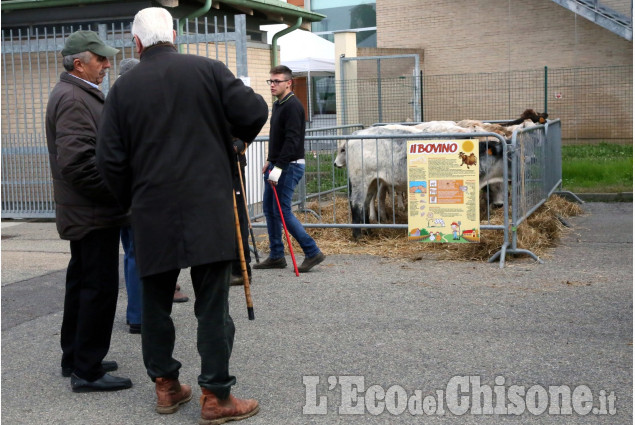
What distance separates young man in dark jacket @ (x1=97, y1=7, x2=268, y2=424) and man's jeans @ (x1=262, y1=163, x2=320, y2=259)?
12.5 feet

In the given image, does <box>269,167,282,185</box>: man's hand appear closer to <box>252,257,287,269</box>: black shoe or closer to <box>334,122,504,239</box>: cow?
<box>252,257,287,269</box>: black shoe

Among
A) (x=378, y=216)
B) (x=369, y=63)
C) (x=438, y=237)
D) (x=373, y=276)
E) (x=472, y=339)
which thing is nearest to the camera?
(x=472, y=339)

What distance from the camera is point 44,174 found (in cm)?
1258

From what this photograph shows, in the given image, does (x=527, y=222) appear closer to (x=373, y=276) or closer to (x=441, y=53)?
(x=373, y=276)

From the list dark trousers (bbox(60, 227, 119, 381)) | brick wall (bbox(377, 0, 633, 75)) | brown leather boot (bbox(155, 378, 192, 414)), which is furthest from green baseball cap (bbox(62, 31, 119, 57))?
brick wall (bbox(377, 0, 633, 75))

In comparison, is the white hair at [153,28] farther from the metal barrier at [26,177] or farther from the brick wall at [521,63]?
the brick wall at [521,63]

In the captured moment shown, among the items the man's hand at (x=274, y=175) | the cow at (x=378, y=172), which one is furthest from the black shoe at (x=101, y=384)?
the cow at (x=378, y=172)

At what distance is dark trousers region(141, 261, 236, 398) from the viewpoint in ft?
14.5

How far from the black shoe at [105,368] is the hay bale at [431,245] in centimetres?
419

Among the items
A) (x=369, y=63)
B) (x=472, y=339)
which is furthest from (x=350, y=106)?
(x=472, y=339)

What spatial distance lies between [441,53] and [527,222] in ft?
59.6

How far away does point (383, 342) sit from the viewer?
19.0 ft

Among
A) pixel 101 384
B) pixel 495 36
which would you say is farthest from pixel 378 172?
pixel 495 36

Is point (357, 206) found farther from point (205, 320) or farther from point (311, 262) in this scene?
point (205, 320)
